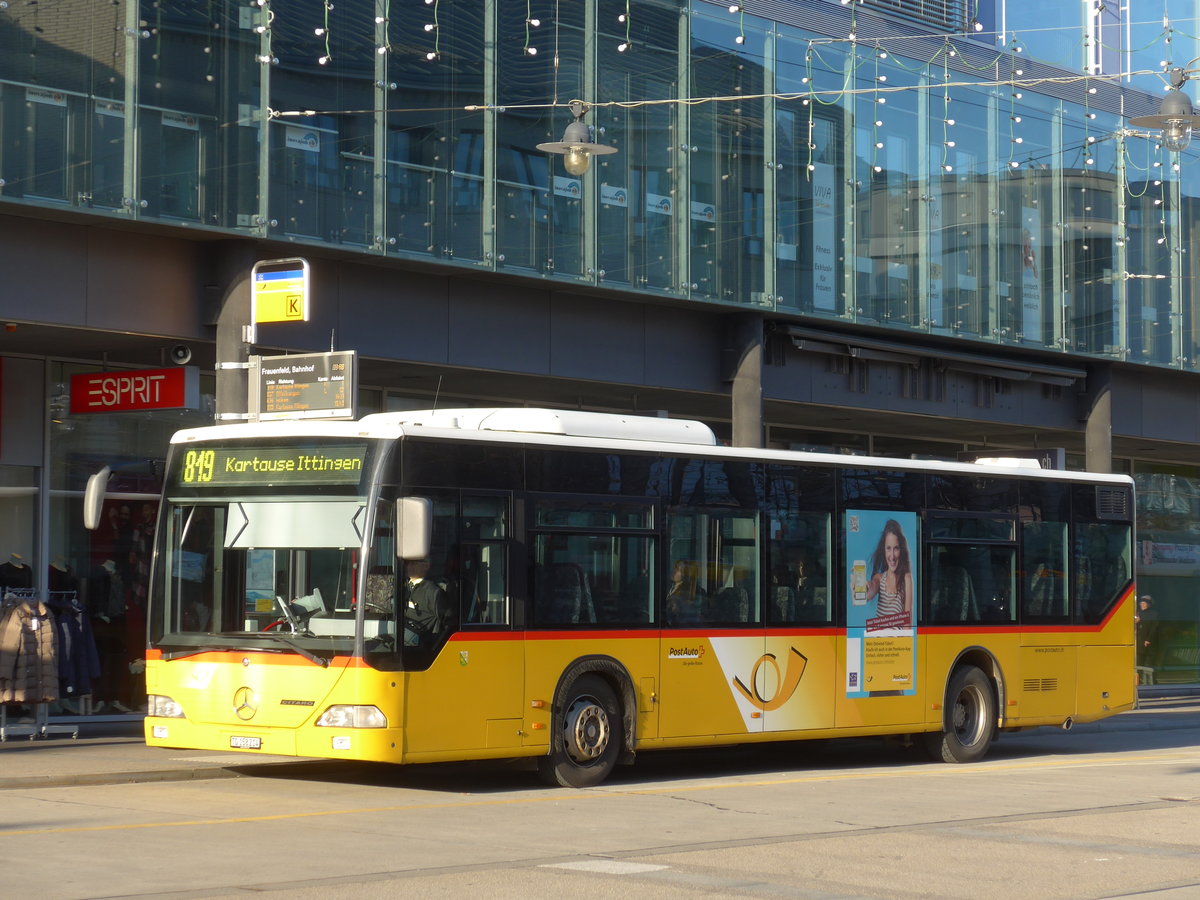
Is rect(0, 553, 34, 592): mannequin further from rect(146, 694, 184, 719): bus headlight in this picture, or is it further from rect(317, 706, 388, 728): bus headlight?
rect(317, 706, 388, 728): bus headlight

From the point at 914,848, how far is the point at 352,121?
12039mm

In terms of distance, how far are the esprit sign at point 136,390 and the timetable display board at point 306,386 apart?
1.99 m

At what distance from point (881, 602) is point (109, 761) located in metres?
7.47

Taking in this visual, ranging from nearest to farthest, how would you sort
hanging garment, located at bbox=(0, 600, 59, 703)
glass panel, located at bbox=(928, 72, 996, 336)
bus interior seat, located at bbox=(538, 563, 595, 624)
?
bus interior seat, located at bbox=(538, 563, 595, 624), hanging garment, located at bbox=(0, 600, 59, 703), glass panel, located at bbox=(928, 72, 996, 336)

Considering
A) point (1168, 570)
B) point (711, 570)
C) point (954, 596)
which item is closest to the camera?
point (711, 570)

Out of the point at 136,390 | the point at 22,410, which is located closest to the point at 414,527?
the point at 136,390

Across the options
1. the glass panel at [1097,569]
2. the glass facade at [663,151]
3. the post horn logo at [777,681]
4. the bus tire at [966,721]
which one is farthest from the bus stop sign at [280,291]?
the glass panel at [1097,569]

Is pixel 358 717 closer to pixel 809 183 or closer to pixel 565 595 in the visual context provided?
pixel 565 595

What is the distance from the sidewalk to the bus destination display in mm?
2593

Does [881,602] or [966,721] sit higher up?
[881,602]

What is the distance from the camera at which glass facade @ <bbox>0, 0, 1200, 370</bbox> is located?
61.1 ft

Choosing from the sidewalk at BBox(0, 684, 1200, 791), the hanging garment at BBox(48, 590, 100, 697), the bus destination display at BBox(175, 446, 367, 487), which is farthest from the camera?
the hanging garment at BBox(48, 590, 100, 697)

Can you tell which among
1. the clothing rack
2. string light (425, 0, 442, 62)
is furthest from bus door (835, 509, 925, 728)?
the clothing rack

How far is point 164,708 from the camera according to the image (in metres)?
14.3
